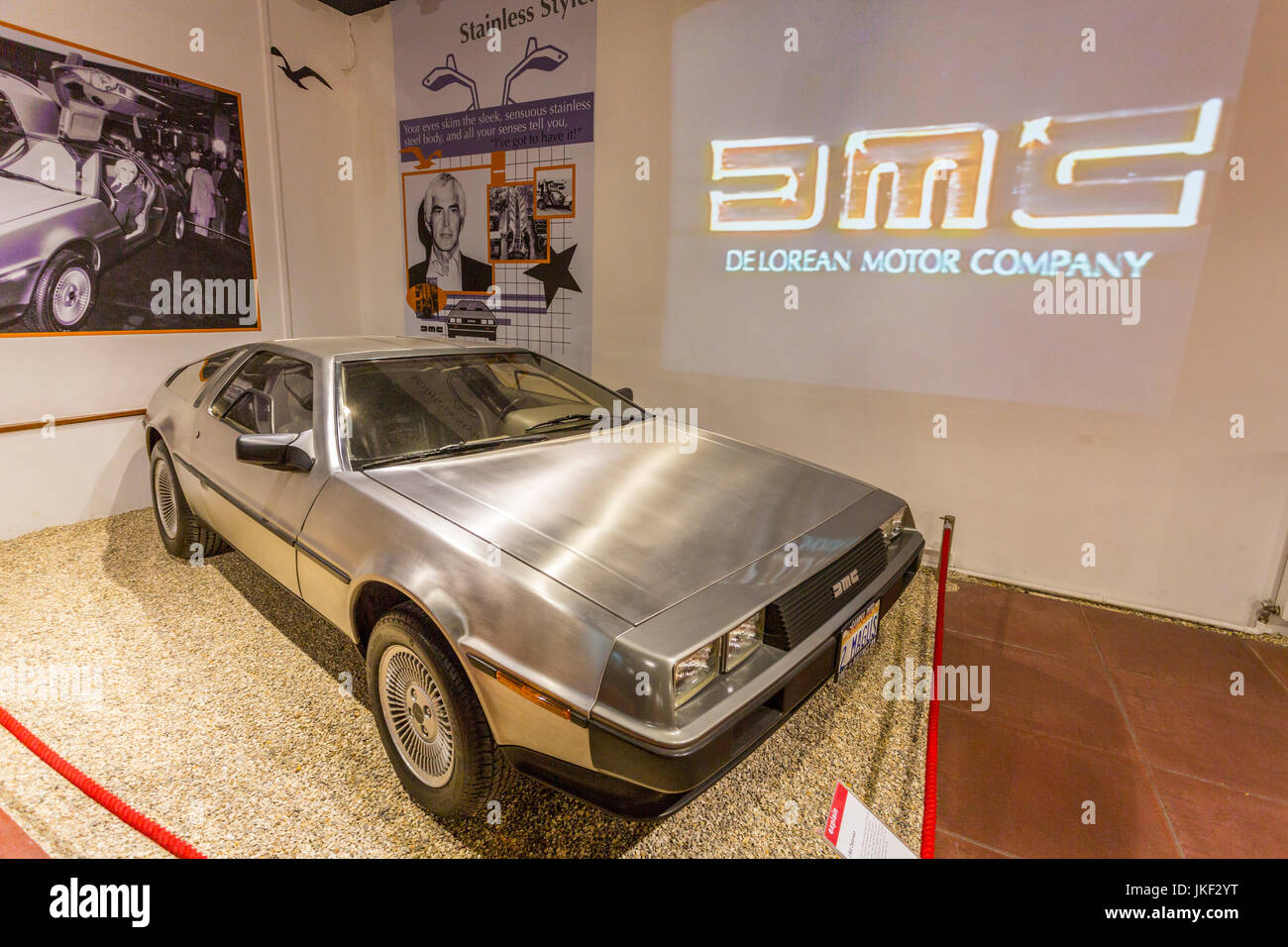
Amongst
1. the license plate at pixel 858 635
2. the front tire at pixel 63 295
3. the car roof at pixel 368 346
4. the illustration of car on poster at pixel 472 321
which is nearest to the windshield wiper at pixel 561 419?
the car roof at pixel 368 346

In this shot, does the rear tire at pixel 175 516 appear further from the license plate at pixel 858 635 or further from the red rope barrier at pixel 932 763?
the red rope barrier at pixel 932 763

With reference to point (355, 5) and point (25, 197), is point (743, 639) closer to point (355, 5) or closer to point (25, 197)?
point (25, 197)

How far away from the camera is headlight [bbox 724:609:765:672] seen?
1408mm

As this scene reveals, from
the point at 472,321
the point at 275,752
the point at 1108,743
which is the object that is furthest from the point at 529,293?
the point at 1108,743

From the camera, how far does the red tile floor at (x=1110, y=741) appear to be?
68.6 inches

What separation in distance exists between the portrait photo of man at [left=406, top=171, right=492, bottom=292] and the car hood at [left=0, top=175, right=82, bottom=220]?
215 cm

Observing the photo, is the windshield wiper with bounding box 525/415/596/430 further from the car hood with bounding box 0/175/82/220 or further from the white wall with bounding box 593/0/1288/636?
the car hood with bounding box 0/175/82/220

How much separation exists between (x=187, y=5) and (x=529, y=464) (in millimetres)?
4270

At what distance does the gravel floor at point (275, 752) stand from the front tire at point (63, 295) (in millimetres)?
1545

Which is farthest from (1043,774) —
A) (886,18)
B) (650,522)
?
(886,18)

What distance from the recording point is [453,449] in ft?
6.59

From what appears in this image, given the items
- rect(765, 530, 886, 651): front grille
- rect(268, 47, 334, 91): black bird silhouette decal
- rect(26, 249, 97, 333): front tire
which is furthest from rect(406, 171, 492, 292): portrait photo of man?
rect(765, 530, 886, 651): front grille

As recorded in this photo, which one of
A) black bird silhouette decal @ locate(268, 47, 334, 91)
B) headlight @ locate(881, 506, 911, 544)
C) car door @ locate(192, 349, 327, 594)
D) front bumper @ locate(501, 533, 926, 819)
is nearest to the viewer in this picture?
front bumper @ locate(501, 533, 926, 819)

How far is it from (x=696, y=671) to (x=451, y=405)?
139 centimetres
